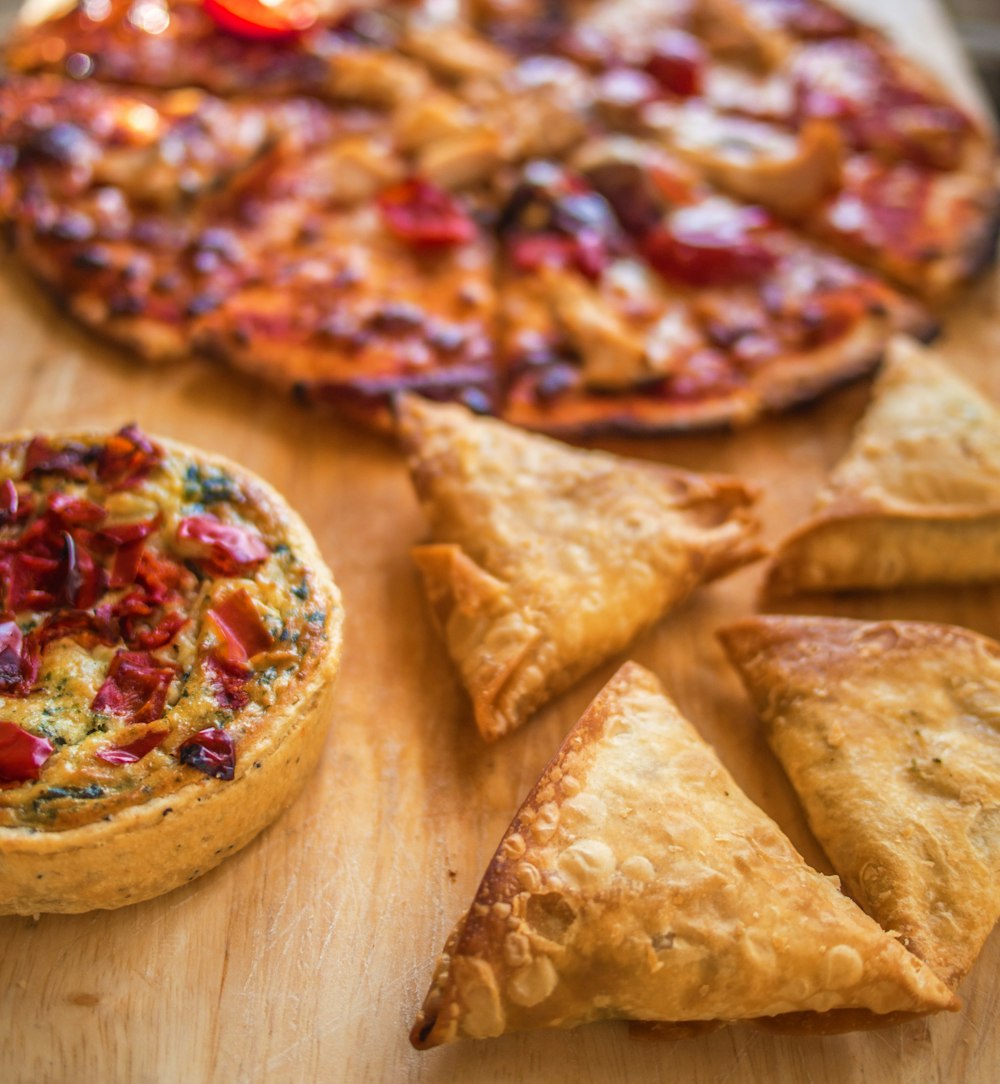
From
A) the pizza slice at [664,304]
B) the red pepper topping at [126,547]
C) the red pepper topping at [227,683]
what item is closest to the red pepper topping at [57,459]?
the red pepper topping at [126,547]

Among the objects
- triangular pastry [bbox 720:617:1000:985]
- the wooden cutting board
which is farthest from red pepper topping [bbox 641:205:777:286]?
triangular pastry [bbox 720:617:1000:985]

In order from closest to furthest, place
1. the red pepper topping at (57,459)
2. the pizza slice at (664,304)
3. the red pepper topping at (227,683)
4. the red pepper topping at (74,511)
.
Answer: the red pepper topping at (227,683) < the red pepper topping at (74,511) < the red pepper topping at (57,459) < the pizza slice at (664,304)

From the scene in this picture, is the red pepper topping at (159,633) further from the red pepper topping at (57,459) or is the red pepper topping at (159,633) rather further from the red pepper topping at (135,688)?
Answer: the red pepper topping at (57,459)

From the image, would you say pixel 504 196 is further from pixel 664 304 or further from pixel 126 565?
pixel 126 565

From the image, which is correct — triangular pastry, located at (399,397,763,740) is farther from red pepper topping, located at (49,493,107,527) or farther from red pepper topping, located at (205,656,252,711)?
red pepper topping, located at (49,493,107,527)

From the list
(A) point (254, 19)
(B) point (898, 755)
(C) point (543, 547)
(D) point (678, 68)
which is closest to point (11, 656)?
(C) point (543, 547)

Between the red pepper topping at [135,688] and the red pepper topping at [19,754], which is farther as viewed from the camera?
the red pepper topping at [135,688]

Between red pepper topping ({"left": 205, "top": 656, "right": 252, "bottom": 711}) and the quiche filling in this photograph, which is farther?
red pepper topping ({"left": 205, "top": 656, "right": 252, "bottom": 711})
